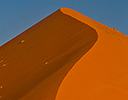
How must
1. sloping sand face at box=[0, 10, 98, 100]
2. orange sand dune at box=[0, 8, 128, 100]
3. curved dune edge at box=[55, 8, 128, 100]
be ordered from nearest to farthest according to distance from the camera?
curved dune edge at box=[55, 8, 128, 100]
orange sand dune at box=[0, 8, 128, 100]
sloping sand face at box=[0, 10, 98, 100]

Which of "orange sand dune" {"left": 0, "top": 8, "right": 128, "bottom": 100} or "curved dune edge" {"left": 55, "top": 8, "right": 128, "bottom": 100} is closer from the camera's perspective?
"curved dune edge" {"left": 55, "top": 8, "right": 128, "bottom": 100}

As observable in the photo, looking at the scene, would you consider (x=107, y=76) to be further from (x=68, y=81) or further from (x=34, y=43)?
(x=34, y=43)

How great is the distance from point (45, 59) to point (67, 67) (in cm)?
236

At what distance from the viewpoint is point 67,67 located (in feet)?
21.5

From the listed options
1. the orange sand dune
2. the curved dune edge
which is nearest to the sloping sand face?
the orange sand dune

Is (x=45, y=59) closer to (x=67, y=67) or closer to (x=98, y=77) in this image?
(x=67, y=67)

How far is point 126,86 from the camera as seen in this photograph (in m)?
6.58

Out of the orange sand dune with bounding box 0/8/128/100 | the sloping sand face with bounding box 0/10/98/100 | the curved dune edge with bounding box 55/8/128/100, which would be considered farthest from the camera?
the sloping sand face with bounding box 0/10/98/100

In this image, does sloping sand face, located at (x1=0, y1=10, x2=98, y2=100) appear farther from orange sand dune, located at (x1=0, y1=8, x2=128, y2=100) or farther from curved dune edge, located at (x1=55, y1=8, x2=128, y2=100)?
curved dune edge, located at (x1=55, y1=8, x2=128, y2=100)

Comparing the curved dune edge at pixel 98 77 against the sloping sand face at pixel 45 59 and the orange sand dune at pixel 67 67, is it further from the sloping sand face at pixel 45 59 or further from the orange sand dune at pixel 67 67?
the sloping sand face at pixel 45 59

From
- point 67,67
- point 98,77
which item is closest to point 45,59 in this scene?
point 67,67

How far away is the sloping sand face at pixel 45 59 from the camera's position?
631 centimetres

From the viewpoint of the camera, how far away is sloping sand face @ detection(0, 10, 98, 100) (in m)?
6.31

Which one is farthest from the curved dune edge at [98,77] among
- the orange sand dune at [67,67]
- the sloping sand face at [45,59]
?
the sloping sand face at [45,59]
